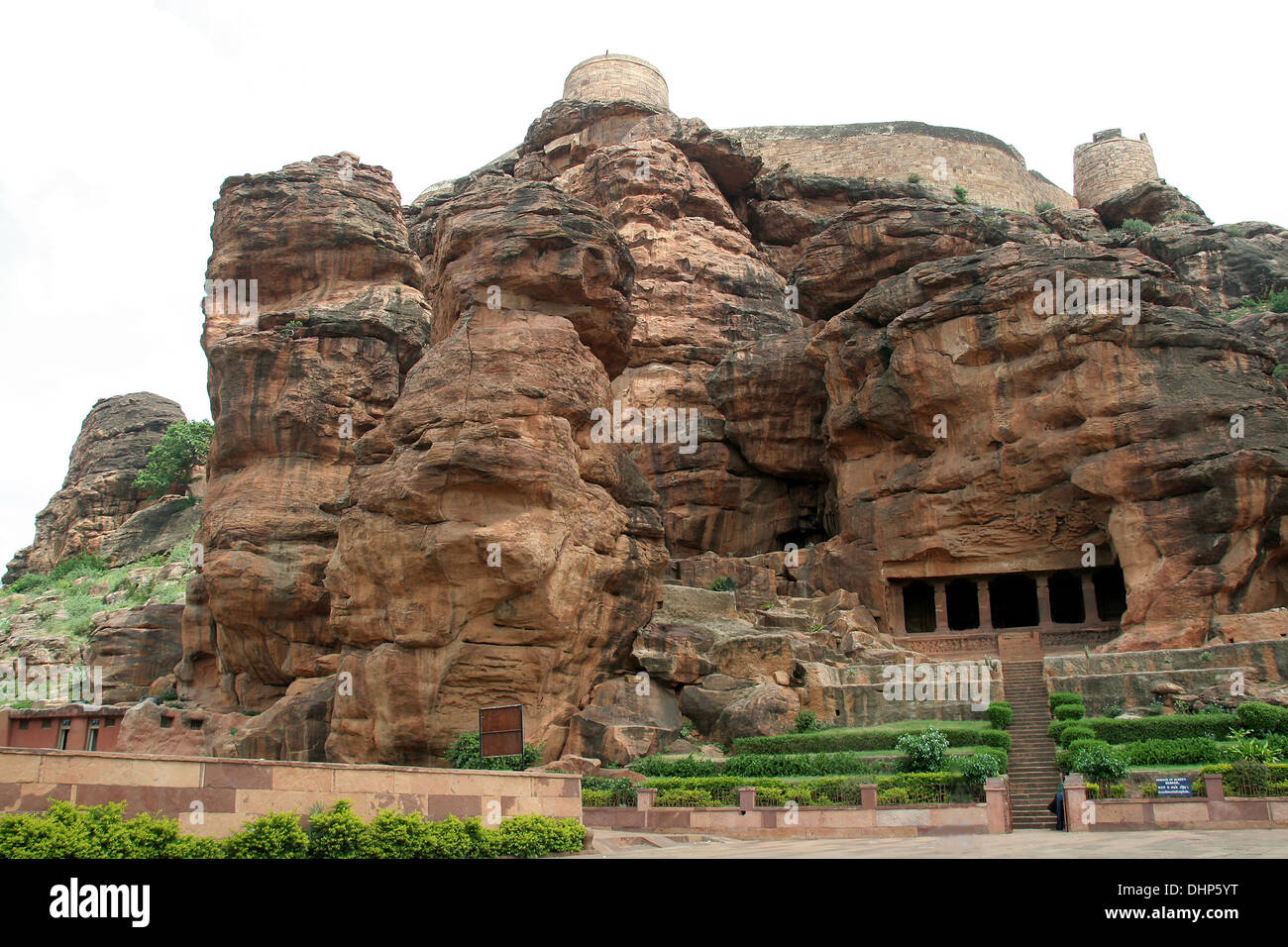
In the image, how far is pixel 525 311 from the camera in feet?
108

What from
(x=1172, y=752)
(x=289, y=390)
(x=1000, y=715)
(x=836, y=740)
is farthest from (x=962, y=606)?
(x=289, y=390)

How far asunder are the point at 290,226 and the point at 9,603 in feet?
91.5

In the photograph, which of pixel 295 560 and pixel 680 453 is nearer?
pixel 295 560

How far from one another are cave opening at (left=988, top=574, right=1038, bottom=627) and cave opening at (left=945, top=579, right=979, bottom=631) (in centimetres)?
68

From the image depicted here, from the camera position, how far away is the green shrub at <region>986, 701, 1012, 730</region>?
26.4 meters

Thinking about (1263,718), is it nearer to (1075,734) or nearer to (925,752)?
(1075,734)

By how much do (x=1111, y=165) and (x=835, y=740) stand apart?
168 feet

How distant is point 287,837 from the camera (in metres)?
13.7

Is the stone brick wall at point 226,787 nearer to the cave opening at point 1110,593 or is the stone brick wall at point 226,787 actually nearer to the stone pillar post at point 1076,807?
the stone pillar post at point 1076,807

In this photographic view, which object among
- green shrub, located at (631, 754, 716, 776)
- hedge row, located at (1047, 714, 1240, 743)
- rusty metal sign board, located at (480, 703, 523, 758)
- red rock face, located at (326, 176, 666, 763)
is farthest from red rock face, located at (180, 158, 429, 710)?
hedge row, located at (1047, 714, 1240, 743)

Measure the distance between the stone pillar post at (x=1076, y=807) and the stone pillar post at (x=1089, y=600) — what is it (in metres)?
17.7

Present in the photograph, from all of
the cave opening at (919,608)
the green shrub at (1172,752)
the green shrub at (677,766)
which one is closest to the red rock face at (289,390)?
the green shrub at (677,766)

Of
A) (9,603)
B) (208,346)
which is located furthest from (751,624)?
(9,603)

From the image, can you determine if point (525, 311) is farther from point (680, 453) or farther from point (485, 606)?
point (680, 453)
